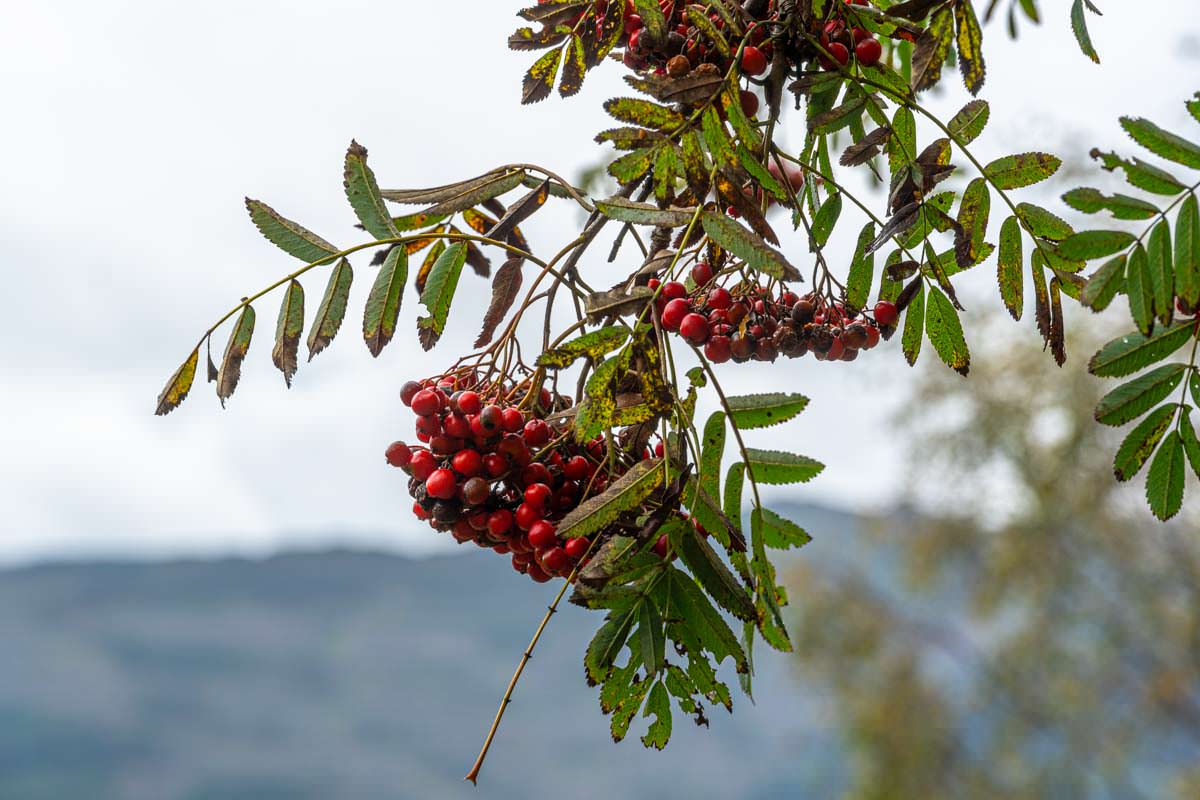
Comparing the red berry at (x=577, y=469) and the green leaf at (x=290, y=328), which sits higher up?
the green leaf at (x=290, y=328)

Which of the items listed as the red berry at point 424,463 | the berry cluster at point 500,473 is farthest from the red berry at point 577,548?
the red berry at point 424,463

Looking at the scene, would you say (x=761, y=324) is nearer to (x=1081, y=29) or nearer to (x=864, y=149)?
(x=864, y=149)

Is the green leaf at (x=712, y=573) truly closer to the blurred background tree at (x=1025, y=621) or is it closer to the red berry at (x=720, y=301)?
the red berry at (x=720, y=301)

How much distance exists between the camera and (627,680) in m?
0.63

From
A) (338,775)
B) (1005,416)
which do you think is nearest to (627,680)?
(1005,416)


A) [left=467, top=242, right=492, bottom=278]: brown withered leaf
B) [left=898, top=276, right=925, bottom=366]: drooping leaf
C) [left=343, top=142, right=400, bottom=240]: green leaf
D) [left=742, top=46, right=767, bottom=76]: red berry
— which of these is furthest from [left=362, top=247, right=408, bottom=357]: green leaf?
[left=898, top=276, right=925, bottom=366]: drooping leaf

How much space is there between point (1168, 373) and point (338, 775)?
2495cm

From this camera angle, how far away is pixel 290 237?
697mm

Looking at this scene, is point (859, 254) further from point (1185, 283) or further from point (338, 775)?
point (338, 775)

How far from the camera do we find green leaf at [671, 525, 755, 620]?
0.58 metres

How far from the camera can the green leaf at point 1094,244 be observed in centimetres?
58

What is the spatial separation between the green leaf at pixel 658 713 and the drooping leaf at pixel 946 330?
30cm

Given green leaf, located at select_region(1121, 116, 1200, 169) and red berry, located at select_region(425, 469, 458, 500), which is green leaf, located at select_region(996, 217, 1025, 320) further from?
red berry, located at select_region(425, 469, 458, 500)

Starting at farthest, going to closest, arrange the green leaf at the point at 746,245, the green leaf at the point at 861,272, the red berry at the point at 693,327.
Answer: the green leaf at the point at 861,272
the red berry at the point at 693,327
the green leaf at the point at 746,245
